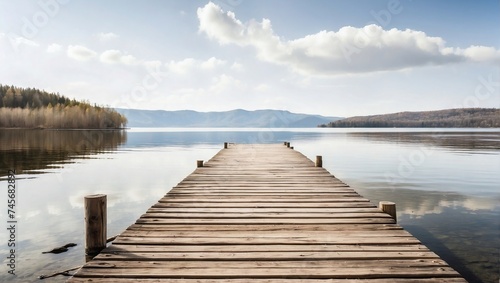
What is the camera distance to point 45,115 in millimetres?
92438

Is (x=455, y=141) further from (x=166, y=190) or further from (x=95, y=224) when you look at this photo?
(x=95, y=224)

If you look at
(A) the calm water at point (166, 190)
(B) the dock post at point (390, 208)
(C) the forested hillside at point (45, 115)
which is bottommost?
(A) the calm water at point (166, 190)

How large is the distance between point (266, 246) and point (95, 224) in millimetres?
2694

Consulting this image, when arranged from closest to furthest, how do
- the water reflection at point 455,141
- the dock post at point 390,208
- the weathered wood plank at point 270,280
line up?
the weathered wood plank at point 270,280 → the dock post at point 390,208 → the water reflection at point 455,141

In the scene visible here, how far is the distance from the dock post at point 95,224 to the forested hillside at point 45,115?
329 ft

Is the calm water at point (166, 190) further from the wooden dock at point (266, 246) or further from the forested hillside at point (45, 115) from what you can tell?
the forested hillside at point (45, 115)

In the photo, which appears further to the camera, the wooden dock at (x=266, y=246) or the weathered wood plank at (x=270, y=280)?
the wooden dock at (x=266, y=246)

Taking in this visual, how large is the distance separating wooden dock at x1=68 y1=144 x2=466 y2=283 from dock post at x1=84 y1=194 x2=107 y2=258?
31cm

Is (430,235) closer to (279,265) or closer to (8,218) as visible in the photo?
(279,265)

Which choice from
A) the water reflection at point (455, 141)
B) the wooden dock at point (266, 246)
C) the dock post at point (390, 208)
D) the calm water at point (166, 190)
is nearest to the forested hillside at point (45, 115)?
the calm water at point (166, 190)

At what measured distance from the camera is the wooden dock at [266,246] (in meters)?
3.97

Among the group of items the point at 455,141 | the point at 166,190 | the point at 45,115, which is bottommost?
the point at 166,190

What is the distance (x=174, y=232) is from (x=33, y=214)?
28.2 feet

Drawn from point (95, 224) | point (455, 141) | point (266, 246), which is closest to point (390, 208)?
point (266, 246)
